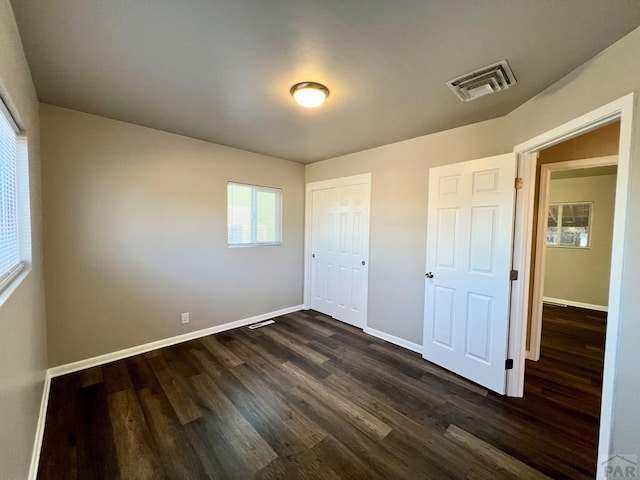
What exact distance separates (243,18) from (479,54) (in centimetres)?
132

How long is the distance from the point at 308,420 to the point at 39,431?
68.1 inches

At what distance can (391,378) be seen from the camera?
7.98 ft

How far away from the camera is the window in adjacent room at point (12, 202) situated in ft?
4.24

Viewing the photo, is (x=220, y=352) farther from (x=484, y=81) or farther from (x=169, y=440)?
(x=484, y=81)

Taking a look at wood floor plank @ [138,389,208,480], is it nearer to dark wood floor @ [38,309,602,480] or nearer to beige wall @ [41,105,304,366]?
dark wood floor @ [38,309,602,480]

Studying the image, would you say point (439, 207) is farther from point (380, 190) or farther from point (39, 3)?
point (39, 3)

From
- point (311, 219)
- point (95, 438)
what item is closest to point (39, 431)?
point (95, 438)

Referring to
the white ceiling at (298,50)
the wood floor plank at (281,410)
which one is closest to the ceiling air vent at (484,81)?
the white ceiling at (298,50)

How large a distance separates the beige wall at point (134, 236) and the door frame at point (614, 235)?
2999 mm

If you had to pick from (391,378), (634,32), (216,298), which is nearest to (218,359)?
(216,298)

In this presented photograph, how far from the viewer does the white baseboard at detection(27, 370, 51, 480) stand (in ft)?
4.67

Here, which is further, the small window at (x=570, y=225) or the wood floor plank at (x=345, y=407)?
the small window at (x=570, y=225)

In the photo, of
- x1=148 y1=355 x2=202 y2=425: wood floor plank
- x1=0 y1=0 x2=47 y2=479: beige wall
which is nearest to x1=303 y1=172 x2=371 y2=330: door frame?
x1=148 y1=355 x2=202 y2=425: wood floor plank

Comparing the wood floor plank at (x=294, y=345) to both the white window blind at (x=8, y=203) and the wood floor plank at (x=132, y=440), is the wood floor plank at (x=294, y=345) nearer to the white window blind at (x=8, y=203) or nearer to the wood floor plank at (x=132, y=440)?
the wood floor plank at (x=132, y=440)
